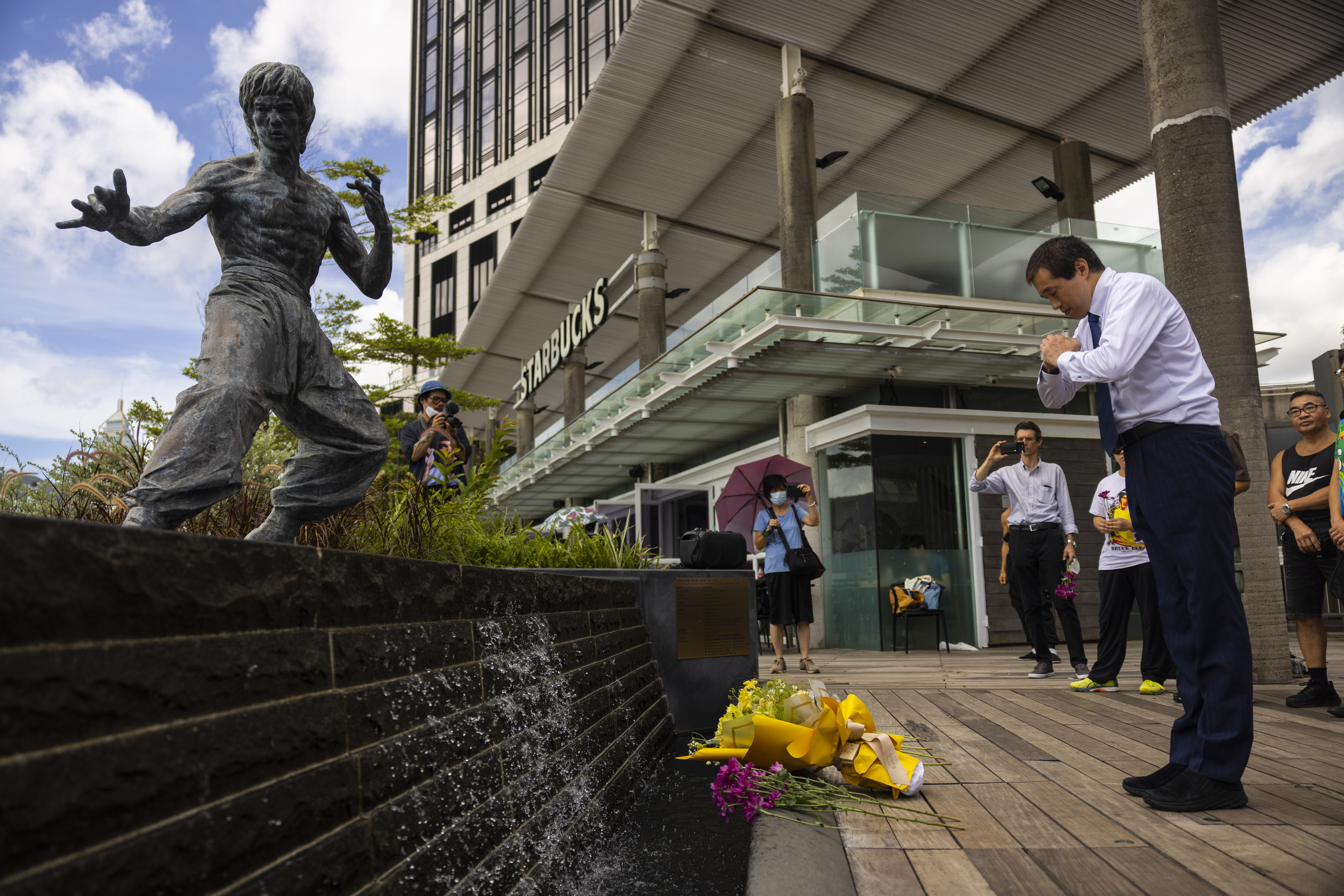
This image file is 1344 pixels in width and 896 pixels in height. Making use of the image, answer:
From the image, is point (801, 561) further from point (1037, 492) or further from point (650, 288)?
point (650, 288)

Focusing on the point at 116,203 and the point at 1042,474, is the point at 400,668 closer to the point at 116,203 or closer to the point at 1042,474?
the point at 116,203

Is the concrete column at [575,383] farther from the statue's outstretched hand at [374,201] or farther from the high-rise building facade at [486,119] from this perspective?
the statue's outstretched hand at [374,201]

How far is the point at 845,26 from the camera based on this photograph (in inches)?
529

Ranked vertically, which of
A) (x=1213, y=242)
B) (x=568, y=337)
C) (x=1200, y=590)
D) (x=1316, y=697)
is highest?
(x=568, y=337)

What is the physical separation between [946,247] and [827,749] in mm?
10679

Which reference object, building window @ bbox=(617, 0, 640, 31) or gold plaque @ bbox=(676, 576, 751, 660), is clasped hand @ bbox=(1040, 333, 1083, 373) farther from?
building window @ bbox=(617, 0, 640, 31)

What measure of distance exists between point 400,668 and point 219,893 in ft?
2.21

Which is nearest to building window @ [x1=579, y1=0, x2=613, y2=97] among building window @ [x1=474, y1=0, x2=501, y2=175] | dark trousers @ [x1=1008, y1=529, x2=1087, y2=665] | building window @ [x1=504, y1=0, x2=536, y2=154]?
building window @ [x1=504, y1=0, x2=536, y2=154]

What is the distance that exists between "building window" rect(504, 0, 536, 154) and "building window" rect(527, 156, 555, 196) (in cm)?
243

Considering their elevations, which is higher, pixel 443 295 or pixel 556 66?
pixel 556 66

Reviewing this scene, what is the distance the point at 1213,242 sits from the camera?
6969mm

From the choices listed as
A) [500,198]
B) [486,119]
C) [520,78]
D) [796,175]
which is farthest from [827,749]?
[486,119]

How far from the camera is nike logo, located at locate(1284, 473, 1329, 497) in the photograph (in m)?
5.27

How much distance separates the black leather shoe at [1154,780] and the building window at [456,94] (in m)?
49.1
